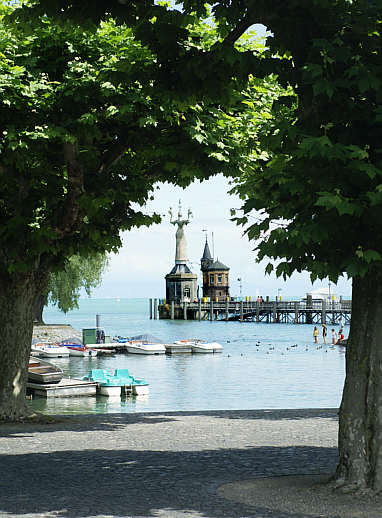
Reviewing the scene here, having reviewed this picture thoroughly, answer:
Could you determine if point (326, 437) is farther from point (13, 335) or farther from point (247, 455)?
point (13, 335)

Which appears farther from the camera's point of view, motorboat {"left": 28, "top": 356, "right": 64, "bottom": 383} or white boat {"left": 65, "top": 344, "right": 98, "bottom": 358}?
white boat {"left": 65, "top": 344, "right": 98, "bottom": 358}

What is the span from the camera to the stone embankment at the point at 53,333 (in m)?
75.4

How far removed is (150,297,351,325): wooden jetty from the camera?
142375mm

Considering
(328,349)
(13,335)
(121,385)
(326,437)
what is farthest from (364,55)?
(328,349)

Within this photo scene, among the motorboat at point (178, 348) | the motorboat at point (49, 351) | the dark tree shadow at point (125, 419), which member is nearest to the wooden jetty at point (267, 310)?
the motorboat at point (178, 348)

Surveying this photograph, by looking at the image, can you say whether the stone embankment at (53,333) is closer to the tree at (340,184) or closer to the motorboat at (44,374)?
the motorboat at (44,374)

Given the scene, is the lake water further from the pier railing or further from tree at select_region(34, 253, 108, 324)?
the pier railing

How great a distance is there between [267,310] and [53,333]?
82.6 meters

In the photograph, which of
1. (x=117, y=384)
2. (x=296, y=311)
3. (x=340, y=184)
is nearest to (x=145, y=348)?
(x=117, y=384)

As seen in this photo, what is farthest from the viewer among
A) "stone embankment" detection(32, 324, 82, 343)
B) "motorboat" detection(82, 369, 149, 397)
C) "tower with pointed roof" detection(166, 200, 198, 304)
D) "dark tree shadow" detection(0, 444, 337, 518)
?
"tower with pointed roof" detection(166, 200, 198, 304)

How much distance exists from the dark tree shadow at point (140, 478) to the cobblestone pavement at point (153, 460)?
1cm

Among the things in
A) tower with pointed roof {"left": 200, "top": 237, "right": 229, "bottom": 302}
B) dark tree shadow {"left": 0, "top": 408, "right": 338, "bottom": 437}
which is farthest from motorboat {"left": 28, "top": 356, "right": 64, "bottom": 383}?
tower with pointed roof {"left": 200, "top": 237, "right": 229, "bottom": 302}

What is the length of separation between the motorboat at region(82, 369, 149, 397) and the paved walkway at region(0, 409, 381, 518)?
655 inches

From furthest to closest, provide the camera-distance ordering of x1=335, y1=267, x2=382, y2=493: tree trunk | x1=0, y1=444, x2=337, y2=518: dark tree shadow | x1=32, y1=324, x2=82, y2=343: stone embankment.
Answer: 1. x1=32, y1=324, x2=82, y2=343: stone embankment
2. x1=335, y1=267, x2=382, y2=493: tree trunk
3. x1=0, y1=444, x2=337, y2=518: dark tree shadow
